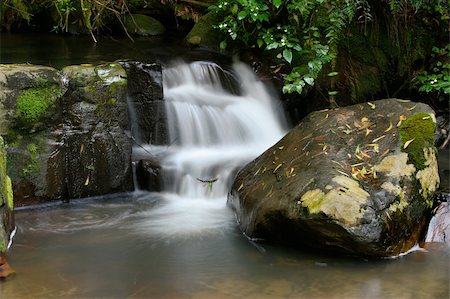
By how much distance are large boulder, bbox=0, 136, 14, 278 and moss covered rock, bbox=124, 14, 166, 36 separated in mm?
4841

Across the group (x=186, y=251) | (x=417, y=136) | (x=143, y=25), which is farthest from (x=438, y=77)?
(x=143, y=25)

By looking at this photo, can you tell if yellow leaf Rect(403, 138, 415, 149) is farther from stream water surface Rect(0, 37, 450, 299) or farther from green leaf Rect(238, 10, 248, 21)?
green leaf Rect(238, 10, 248, 21)

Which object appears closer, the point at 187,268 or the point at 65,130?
the point at 187,268

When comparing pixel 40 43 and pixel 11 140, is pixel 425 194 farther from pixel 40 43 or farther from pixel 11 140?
pixel 40 43

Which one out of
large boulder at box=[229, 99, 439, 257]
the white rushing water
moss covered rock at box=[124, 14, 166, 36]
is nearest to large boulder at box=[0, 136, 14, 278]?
the white rushing water

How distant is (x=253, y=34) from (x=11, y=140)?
3.31 metres

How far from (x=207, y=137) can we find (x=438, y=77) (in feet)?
9.25

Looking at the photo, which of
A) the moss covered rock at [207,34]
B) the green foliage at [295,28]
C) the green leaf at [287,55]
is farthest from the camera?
the moss covered rock at [207,34]

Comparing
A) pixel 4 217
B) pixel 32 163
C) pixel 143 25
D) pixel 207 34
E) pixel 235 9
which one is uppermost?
pixel 143 25

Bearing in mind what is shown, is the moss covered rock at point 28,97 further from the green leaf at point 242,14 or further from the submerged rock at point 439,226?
the submerged rock at point 439,226

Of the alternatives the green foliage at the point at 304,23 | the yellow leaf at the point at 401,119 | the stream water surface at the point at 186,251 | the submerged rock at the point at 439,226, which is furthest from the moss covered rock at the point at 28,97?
the submerged rock at the point at 439,226

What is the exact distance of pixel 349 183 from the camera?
3.93m

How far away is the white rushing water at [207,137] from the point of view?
16.0ft

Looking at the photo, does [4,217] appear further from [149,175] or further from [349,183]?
[349,183]
